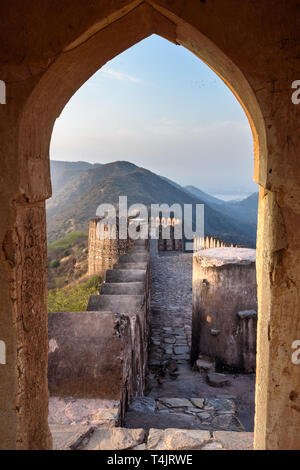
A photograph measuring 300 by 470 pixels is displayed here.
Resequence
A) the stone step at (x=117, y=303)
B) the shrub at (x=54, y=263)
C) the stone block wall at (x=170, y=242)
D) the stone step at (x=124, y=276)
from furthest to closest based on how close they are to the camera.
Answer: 1. the shrub at (x=54, y=263)
2. the stone block wall at (x=170, y=242)
3. the stone step at (x=124, y=276)
4. the stone step at (x=117, y=303)

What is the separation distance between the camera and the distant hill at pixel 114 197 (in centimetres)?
4409

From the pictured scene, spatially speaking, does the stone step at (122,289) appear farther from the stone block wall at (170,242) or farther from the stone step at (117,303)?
the stone block wall at (170,242)

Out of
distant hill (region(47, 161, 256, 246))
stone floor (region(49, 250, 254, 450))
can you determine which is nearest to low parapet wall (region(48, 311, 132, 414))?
stone floor (region(49, 250, 254, 450))

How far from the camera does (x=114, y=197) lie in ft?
154

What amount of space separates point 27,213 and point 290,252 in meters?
1.25

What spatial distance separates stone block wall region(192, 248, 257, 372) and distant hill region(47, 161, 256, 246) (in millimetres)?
32585

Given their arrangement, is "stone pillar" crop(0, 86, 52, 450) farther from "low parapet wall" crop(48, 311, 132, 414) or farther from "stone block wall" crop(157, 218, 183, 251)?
"stone block wall" crop(157, 218, 183, 251)

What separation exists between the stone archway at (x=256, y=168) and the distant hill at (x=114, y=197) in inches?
1452

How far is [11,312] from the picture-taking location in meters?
1.65

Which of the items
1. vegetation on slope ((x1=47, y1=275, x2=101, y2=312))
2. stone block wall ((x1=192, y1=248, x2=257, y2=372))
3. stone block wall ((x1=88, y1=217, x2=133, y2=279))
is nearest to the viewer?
stone block wall ((x1=192, y1=248, x2=257, y2=372))

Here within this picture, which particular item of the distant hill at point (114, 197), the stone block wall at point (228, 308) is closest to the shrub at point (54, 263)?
the distant hill at point (114, 197)

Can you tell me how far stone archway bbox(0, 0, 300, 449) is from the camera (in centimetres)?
154

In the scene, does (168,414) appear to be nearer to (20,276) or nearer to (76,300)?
(20,276)

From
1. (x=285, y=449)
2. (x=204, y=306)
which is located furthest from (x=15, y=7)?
(x=204, y=306)
